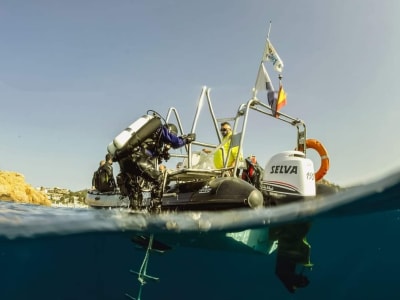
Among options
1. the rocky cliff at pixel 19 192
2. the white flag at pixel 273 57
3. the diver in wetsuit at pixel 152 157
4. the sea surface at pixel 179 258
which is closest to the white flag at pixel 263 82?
the white flag at pixel 273 57

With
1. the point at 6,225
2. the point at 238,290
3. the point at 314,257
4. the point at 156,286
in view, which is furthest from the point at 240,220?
the point at 314,257

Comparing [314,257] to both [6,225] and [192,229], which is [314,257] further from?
[6,225]

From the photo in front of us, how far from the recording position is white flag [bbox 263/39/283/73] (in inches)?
296

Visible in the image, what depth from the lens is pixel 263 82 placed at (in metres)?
7.12

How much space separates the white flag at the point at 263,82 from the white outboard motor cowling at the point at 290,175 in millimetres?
2432

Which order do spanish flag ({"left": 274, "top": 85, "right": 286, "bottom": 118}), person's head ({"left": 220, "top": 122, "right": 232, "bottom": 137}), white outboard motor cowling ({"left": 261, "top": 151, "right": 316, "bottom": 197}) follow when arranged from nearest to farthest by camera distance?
white outboard motor cowling ({"left": 261, "top": 151, "right": 316, "bottom": 197}) → spanish flag ({"left": 274, "top": 85, "right": 286, "bottom": 118}) → person's head ({"left": 220, "top": 122, "right": 232, "bottom": 137})

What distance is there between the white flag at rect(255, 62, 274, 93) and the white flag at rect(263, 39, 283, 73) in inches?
17.0

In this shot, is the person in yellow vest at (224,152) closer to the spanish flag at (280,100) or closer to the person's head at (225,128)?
the person's head at (225,128)

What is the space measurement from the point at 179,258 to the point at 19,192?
841 inches

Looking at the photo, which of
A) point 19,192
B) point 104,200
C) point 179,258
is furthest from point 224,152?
point 19,192

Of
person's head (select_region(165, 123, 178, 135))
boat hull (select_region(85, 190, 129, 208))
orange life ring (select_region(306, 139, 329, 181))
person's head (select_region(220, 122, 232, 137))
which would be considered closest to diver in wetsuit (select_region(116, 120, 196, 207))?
person's head (select_region(165, 123, 178, 135))

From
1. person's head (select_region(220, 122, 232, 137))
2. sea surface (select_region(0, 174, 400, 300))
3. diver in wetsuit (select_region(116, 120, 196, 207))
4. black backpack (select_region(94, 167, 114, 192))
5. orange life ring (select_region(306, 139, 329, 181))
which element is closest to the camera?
diver in wetsuit (select_region(116, 120, 196, 207))

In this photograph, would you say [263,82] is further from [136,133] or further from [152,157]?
[136,133]

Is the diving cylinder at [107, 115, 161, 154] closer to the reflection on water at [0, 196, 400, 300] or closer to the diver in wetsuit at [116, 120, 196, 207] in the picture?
the diver in wetsuit at [116, 120, 196, 207]
